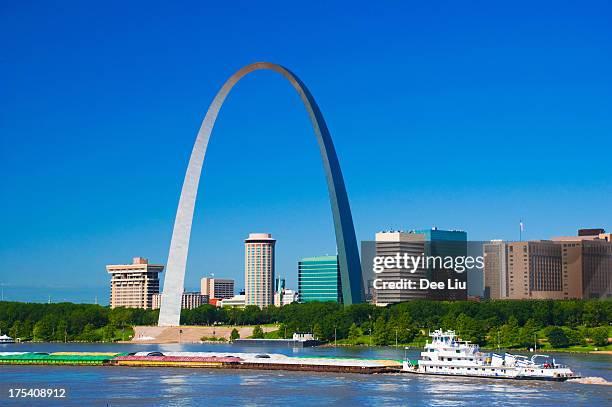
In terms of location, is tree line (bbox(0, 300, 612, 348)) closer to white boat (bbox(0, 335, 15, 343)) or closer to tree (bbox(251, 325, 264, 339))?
tree (bbox(251, 325, 264, 339))

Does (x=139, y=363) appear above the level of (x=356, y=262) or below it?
below

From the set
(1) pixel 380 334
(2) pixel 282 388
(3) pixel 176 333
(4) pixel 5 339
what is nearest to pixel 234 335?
(3) pixel 176 333

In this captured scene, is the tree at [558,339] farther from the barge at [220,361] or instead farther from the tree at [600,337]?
the barge at [220,361]

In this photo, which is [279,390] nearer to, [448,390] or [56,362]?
[448,390]

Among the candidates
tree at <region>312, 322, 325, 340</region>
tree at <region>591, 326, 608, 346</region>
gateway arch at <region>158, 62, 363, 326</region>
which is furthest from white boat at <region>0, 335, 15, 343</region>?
tree at <region>591, 326, 608, 346</region>

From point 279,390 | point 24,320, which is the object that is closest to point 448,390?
point 279,390

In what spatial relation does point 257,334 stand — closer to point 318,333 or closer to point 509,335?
point 318,333
